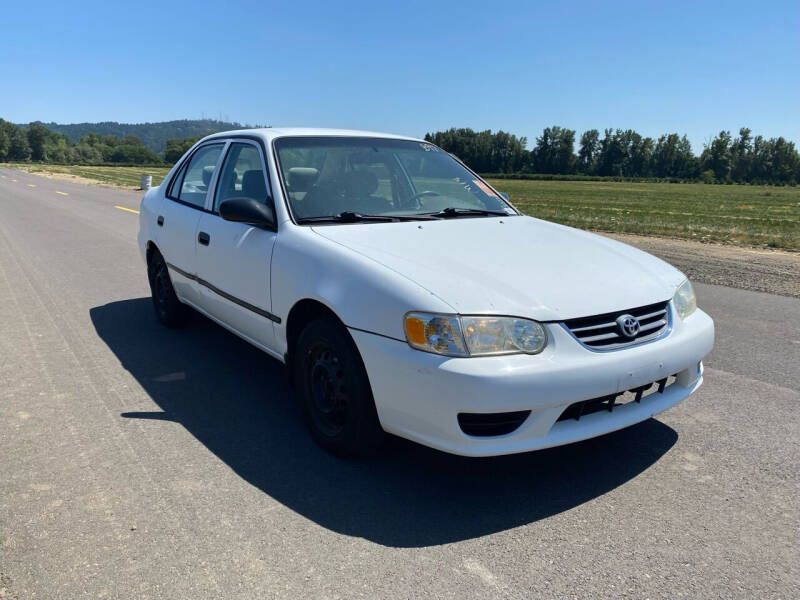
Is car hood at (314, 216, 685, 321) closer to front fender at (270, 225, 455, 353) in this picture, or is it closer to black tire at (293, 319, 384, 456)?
front fender at (270, 225, 455, 353)

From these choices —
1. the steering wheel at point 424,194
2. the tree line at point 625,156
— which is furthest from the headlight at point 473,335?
the tree line at point 625,156

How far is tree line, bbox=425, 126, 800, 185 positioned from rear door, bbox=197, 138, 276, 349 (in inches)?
5099

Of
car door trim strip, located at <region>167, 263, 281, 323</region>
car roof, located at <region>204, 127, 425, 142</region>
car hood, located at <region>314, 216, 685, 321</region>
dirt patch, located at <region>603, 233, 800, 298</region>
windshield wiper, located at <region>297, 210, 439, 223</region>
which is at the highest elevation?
car roof, located at <region>204, 127, 425, 142</region>

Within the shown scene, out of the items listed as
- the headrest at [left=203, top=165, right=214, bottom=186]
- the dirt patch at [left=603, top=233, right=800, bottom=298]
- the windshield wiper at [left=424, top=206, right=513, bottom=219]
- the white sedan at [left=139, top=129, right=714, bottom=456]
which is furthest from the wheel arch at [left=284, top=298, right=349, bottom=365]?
the dirt patch at [left=603, top=233, right=800, bottom=298]

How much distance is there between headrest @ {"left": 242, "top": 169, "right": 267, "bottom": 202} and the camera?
13.0 ft

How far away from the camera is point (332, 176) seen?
3932mm

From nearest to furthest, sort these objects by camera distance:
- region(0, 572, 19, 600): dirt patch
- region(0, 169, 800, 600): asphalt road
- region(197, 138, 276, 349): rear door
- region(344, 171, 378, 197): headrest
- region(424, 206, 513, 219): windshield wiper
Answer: region(0, 572, 19, 600): dirt patch, region(0, 169, 800, 600): asphalt road, region(197, 138, 276, 349): rear door, region(344, 171, 378, 197): headrest, region(424, 206, 513, 219): windshield wiper

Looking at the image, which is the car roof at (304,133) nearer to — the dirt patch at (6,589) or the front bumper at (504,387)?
the front bumper at (504,387)

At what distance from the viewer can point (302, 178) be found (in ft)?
12.7

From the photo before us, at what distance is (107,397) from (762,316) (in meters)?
5.83

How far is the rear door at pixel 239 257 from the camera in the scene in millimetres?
3729

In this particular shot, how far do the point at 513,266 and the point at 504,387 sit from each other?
72cm

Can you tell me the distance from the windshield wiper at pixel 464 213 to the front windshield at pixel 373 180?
0.08 ft

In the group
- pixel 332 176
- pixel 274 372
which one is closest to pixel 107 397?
pixel 274 372
